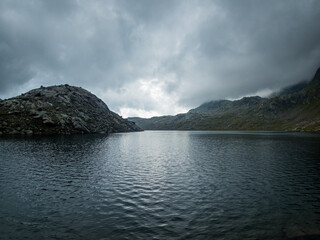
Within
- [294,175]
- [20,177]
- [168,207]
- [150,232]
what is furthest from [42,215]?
[294,175]

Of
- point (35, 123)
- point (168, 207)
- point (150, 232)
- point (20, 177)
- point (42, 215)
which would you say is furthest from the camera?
point (35, 123)

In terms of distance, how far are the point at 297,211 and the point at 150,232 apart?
19145 mm

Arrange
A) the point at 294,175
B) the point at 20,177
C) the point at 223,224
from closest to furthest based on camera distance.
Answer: the point at 223,224, the point at 20,177, the point at 294,175

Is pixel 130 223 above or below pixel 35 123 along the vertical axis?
below

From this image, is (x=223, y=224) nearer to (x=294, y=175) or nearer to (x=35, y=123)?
(x=294, y=175)

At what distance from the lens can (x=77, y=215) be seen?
21.9m

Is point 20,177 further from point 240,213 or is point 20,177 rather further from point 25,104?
point 25,104

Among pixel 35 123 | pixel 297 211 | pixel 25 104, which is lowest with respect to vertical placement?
pixel 297 211

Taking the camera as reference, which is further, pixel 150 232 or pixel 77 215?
pixel 77 215

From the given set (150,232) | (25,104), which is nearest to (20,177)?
(150,232)

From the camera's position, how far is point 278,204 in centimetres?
2509

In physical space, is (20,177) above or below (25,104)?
below

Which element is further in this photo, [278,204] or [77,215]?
[278,204]

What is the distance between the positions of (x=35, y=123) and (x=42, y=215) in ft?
597
